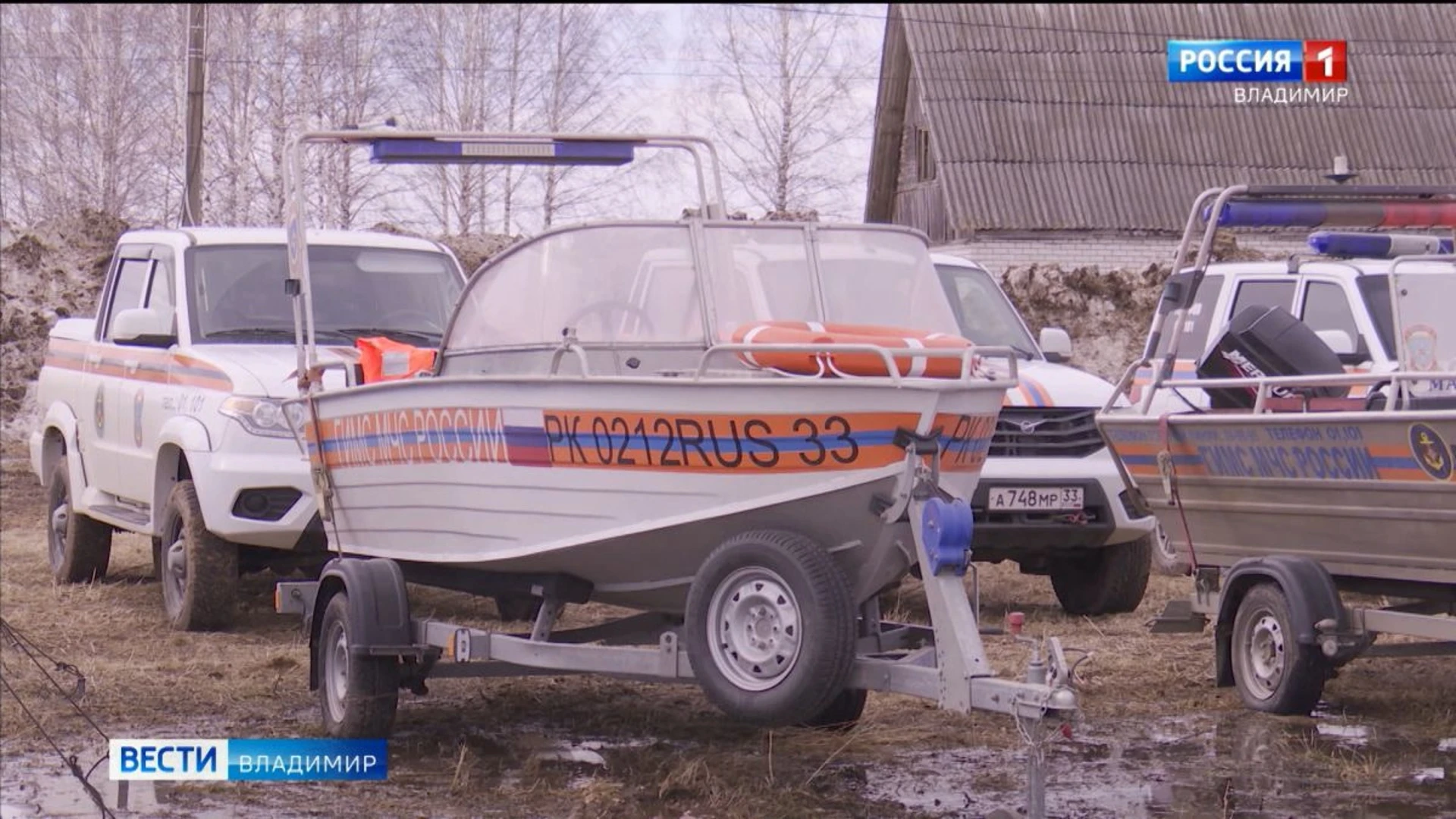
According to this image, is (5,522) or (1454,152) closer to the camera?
(5,522)

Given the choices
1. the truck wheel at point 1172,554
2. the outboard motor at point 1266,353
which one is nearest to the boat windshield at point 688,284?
the outboard motor at point 1266,353

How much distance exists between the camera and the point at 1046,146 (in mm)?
31266

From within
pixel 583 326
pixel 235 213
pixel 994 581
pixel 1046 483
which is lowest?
pixel 994 581

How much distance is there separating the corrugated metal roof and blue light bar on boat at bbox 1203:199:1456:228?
21344 mm

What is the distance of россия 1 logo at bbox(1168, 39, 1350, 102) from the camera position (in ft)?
111

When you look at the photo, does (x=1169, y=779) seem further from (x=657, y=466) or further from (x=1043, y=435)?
(x=1043, y=435)

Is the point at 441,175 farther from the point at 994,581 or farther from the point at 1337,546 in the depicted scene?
the point at 1337,546

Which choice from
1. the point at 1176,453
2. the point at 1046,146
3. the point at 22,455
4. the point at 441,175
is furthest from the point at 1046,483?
the point at 441,175

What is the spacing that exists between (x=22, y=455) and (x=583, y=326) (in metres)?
15.9

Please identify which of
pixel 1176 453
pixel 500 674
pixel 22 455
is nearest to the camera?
pixel 500 674

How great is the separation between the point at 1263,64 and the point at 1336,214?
2801 centimetres

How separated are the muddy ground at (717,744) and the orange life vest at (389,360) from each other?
146 centimetres

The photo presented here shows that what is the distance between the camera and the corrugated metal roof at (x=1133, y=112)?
30.8 metres

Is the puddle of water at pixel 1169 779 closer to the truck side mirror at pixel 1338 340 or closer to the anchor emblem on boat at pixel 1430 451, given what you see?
the anchor emblem on boat at pixel 1430 451
